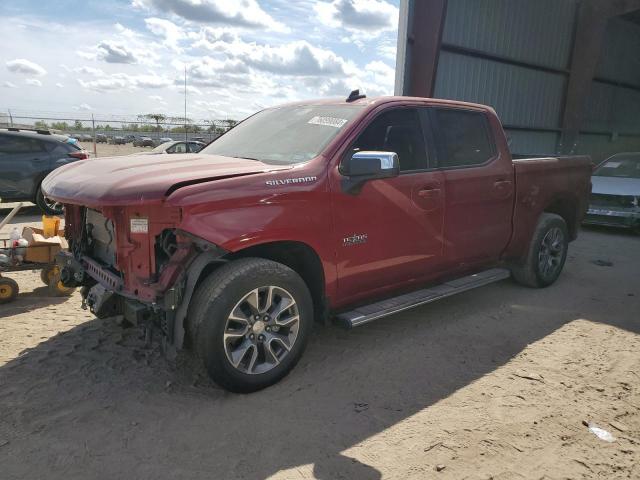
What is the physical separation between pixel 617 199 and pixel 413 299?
6.95m

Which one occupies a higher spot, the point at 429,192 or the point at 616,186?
the point at 429,192

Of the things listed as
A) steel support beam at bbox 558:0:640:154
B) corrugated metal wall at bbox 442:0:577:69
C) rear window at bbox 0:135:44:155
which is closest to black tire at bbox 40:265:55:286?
rear window at bbox 0:135:44:155

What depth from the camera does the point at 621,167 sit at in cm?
988

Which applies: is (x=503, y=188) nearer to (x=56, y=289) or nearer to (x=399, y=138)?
(x=399, y=138)

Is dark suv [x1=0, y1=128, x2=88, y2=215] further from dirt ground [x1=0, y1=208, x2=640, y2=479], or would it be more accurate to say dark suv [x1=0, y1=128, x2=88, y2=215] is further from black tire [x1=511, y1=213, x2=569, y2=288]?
black tire [x1=511, y1=213, x2=569, y2=288]

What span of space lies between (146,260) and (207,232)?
46cm

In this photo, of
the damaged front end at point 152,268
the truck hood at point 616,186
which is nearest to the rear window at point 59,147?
the damaged front end at point 152,268

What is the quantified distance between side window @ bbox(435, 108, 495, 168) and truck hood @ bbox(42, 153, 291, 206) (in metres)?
1.68

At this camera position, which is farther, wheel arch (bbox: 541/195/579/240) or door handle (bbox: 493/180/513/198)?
wheel arch (bbox: 541/195/579/240)

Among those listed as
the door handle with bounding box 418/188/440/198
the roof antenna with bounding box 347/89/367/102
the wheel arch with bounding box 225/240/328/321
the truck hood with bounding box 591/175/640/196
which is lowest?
the wheel arch with bounding box 225/240/328/321

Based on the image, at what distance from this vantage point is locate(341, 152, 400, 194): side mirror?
3.27 metres

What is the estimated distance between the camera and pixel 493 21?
46.7ft

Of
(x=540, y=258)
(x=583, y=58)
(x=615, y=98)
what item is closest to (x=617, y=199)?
(x=540, y=258)

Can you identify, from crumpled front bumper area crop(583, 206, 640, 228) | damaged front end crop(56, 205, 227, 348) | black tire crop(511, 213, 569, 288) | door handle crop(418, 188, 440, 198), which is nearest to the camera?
damaged front end crop(56, 205, 227, 348)
